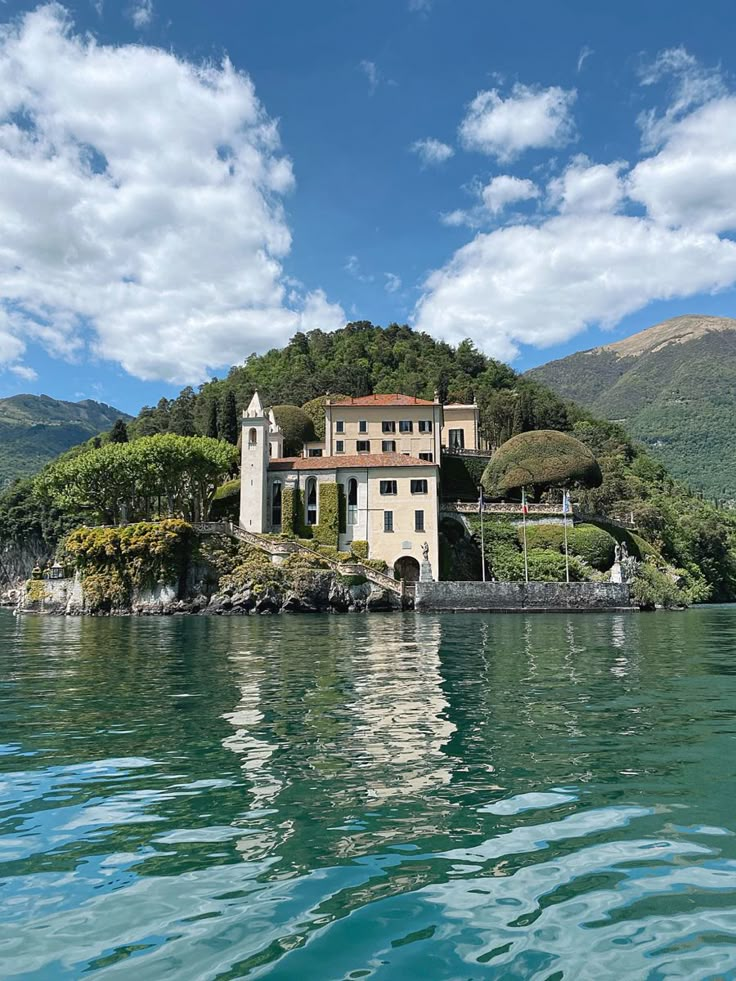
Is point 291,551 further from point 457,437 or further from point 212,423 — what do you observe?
point 212,423

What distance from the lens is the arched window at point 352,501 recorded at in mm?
59812

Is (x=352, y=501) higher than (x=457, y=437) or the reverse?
the reverse

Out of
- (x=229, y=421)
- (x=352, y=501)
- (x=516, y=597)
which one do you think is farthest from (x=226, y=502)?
(x=516, y=597)

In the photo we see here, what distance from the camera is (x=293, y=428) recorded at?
7962 centimetres

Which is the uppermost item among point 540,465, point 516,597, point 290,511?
point 540,465

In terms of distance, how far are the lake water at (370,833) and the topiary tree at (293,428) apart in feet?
213

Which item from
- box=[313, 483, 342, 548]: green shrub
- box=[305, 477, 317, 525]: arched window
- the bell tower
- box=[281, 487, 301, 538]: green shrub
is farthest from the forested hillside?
box=[313, 483, 342, 548]: green shrub

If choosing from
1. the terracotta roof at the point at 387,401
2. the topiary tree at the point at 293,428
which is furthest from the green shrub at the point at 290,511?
the topiary tree at the point at 293,428

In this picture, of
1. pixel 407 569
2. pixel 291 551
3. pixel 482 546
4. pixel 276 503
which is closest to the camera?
pixel 291 551

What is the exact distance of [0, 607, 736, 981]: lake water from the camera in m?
4.58

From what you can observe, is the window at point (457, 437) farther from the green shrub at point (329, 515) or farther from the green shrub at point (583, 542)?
the green shrub at point (329, 515)

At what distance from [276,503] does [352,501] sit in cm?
677

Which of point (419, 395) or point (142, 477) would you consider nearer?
point (142, 477)

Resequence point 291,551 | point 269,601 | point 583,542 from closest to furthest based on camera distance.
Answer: point 269,601
point 291,551
point 583,542
